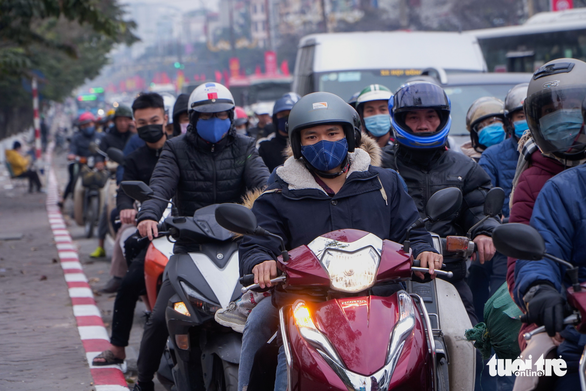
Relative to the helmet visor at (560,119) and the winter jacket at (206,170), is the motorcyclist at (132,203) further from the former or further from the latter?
the helmet visor at (560,119)

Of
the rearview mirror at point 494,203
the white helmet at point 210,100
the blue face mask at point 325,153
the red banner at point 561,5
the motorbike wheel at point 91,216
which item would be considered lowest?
the motorbike wheel at point 91,216

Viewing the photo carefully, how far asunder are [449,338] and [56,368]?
344cm

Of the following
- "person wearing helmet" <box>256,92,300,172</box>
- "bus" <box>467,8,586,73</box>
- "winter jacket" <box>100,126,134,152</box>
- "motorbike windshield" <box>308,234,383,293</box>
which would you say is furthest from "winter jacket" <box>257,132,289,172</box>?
"bus" <box>467,8,586,73</box>

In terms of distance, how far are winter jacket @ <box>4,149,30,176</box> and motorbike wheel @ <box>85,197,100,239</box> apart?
9461 mm

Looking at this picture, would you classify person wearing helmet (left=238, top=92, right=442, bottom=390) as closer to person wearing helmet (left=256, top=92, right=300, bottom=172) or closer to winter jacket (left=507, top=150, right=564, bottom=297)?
winter jacket (left=507, top=150, right=564, bottom=297)

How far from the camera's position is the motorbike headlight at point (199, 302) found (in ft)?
14.4

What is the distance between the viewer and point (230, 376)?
4.17 metres

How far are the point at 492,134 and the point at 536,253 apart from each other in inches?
163

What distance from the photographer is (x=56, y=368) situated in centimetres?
605

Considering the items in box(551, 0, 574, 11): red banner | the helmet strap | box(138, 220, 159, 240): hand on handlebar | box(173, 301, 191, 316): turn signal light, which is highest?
box(551, 0, 574, 11): red banner

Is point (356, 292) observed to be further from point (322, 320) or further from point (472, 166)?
point (472, 166)

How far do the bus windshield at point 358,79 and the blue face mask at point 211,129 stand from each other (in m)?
7.66

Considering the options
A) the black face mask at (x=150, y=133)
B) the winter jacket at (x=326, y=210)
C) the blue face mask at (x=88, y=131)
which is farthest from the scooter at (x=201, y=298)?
the blue face mask at (x=88, y=131)

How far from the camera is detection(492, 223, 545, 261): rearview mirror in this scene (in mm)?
2477
